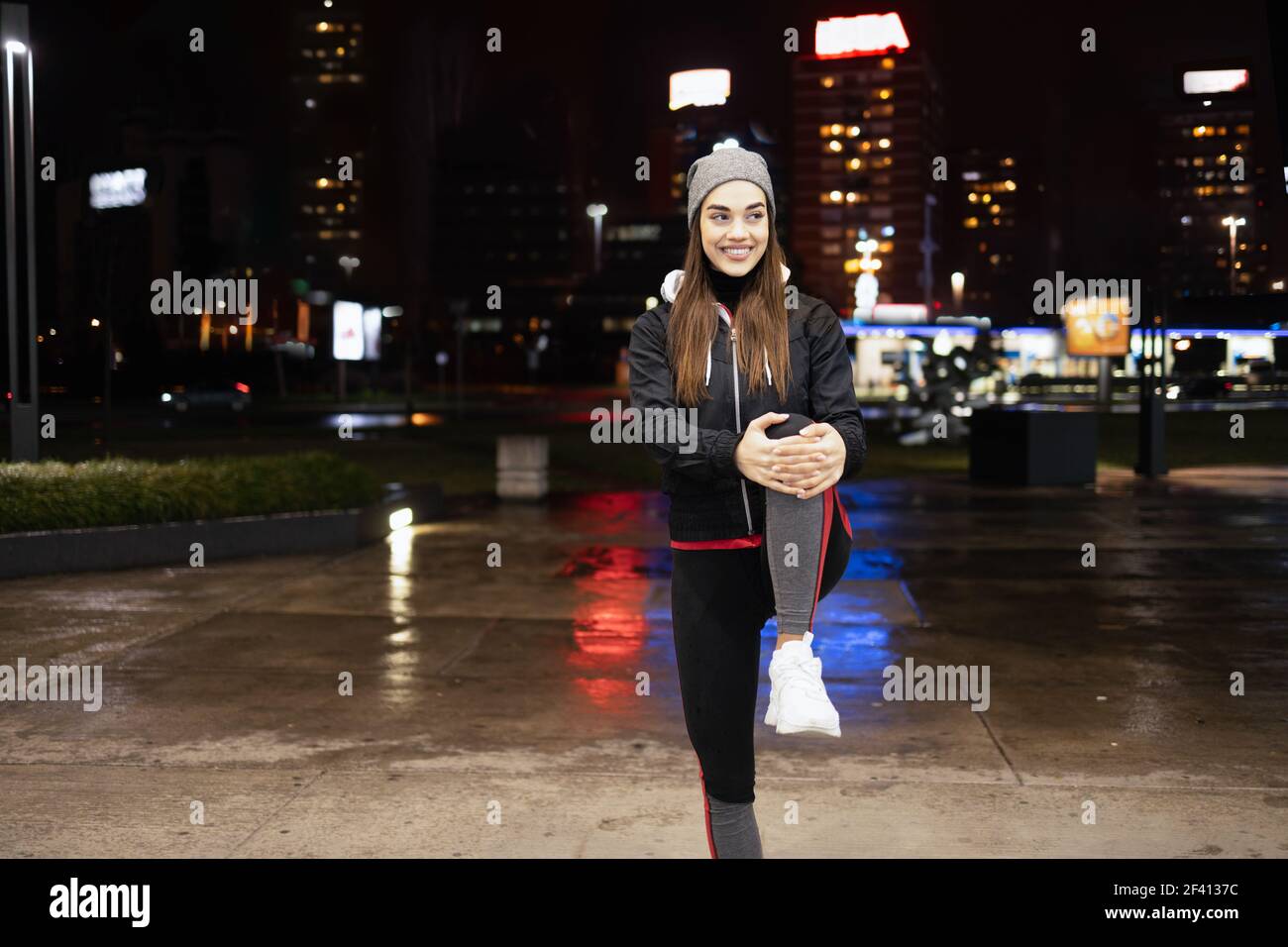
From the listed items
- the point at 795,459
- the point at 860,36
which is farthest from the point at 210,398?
the point at 860,36

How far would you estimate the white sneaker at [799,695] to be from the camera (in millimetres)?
3158

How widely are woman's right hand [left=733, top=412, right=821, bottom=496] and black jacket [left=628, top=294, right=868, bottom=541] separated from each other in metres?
0.12

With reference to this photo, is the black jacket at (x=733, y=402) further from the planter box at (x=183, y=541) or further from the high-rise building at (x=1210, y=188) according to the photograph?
the high-rise building at (x=1210, y=188)

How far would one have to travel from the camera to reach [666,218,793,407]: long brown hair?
3400 millimetres

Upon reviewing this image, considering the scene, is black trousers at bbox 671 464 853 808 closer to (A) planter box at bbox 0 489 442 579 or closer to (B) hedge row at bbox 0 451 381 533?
(A) planter box at bbox 0 489 442 579

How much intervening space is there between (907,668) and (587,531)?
23.9ft

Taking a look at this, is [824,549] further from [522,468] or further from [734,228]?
[522,468]

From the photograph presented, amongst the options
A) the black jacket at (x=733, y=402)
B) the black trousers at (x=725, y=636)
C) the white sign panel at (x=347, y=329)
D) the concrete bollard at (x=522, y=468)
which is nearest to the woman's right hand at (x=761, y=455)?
the black jacket at (x=733, y=402)

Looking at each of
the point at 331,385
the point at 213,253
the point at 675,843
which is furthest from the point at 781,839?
the point at 213,253

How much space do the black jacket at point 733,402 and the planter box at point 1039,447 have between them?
17.6 metres

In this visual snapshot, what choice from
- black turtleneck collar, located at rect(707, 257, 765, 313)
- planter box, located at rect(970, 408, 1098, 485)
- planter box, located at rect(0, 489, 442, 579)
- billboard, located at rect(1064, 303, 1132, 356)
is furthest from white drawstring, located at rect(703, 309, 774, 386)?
billboard, located at rect(1064, 303, 1132, 356)

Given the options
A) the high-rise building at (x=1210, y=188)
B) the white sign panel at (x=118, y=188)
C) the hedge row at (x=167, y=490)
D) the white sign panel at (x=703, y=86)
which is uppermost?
the white sign panel at (x=703, y=86)

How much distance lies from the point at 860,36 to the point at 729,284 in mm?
191333
